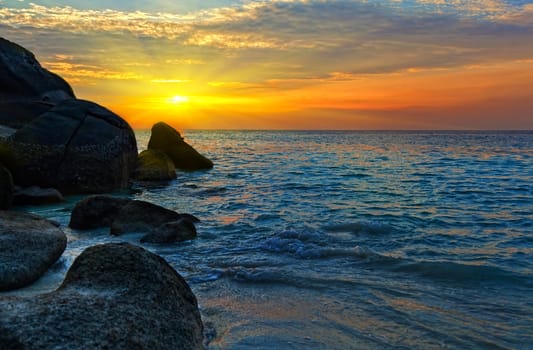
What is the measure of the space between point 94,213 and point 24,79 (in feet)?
46.6

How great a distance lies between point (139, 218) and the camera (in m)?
9.42

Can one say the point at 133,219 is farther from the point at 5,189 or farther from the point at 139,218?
the point at 5,189

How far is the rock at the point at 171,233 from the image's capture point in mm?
8562

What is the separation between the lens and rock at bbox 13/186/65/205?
12804 millimetres

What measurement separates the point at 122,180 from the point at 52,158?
2.56 meters

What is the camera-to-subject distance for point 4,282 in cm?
535

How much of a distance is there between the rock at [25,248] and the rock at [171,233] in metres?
1.97

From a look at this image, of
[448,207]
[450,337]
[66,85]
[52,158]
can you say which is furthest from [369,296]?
[66,85]

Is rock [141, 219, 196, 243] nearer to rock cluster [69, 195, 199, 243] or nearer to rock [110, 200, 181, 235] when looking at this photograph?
rock cluster [69, 195, 199, 243]

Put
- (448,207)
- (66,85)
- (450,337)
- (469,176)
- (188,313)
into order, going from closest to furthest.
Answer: (188,313), (450,337), (448,207), (469,176), (66,85)

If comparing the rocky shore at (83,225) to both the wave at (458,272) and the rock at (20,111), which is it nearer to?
the rock at (20,111)

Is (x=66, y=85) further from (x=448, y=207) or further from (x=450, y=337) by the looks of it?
(x=450, y=337)

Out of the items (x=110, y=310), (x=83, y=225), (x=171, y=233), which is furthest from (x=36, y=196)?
(x=110, y=310)

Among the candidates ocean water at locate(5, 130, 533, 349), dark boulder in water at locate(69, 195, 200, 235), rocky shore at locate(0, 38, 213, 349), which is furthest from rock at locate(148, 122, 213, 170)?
dark boulder in water at locate(69, 195, 200, 235)
